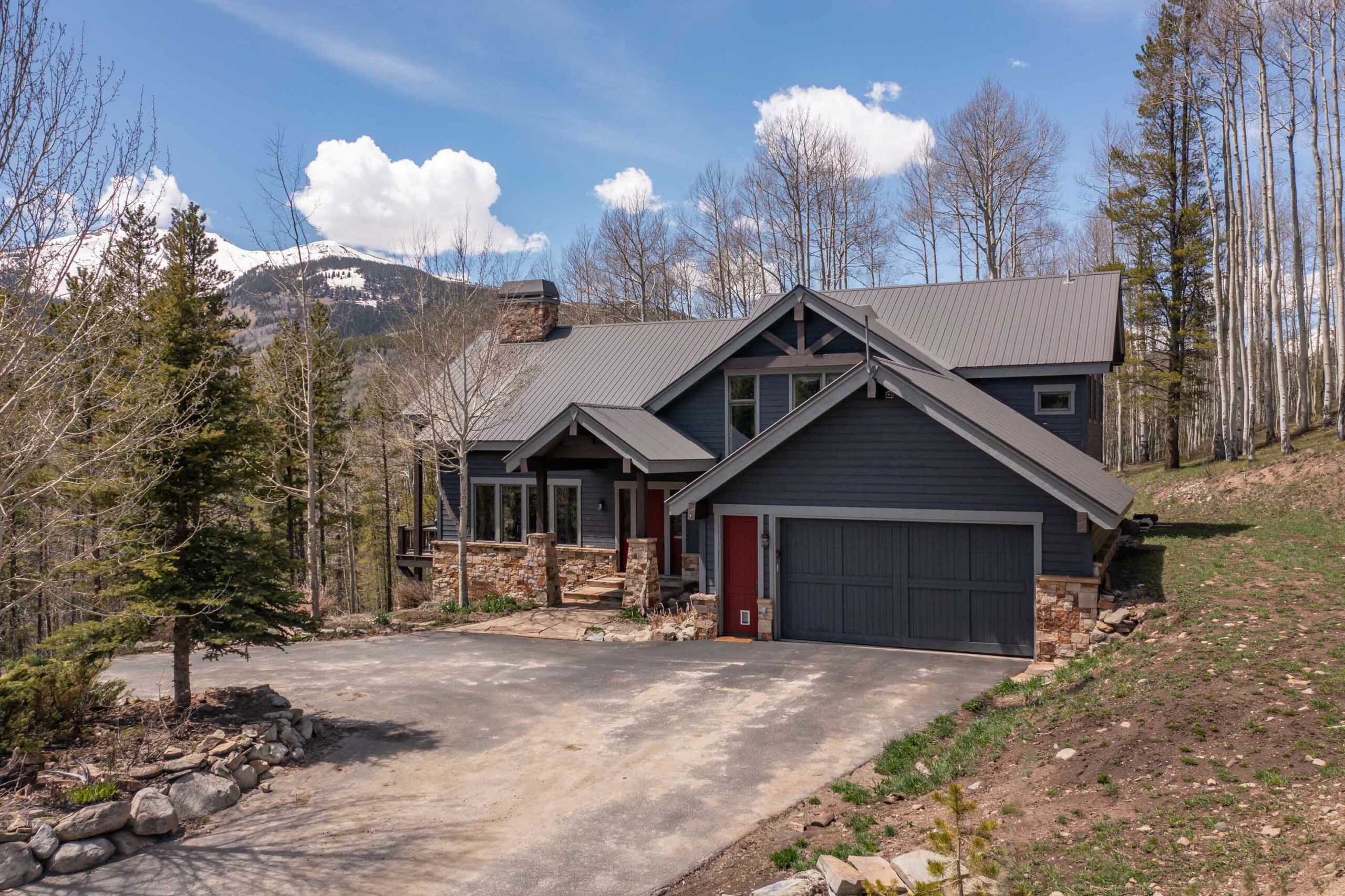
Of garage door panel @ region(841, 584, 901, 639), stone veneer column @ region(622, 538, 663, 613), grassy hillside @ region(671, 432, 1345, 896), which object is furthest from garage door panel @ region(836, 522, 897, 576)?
stone veneer column @ region(622, 538, 663, 613)

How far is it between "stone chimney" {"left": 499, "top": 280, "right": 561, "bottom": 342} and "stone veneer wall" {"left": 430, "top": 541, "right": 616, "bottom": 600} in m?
7.57

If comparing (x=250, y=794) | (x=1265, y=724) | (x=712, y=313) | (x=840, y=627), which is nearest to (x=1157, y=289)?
(x=712, y=313)

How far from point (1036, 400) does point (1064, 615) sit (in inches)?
326

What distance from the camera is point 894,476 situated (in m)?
14.3

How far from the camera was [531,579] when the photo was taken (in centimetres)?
2017

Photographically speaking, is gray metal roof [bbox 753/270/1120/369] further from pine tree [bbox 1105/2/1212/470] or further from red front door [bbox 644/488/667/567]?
pine tree [bbox 1105/2/1212/470]

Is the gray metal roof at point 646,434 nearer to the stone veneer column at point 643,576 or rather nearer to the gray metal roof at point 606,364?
the gray metal roof at point 606,364

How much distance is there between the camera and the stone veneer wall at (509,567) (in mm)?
21188

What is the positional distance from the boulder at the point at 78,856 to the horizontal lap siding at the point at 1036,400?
60.2 feet

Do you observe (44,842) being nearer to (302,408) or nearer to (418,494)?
(418,494)

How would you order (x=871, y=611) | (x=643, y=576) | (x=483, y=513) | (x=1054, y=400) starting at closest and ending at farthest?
1. (x=871, y=611)
2. (x=643, y=576)
3. (x=1054, y=400)
4. (x=483, y=513)

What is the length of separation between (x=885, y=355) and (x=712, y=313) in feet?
87.6

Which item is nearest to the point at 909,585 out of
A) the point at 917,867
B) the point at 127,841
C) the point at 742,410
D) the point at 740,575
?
the point at 740,575

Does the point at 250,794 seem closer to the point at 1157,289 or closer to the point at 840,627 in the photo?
the point at 840,627
